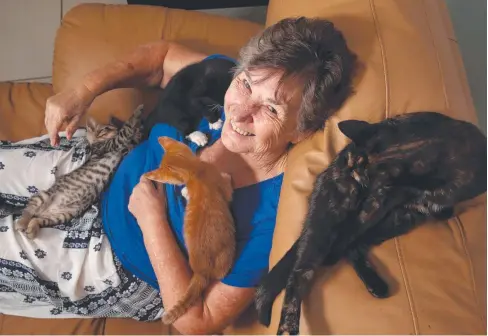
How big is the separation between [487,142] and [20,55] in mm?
1849

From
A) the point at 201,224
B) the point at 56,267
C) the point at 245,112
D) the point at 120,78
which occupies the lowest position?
the point at 56,267

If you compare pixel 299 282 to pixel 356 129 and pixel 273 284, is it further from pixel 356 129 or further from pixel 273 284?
pixel 356 129

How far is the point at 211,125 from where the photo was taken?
1.28m

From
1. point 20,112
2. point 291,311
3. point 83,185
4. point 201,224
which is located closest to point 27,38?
point 20,112

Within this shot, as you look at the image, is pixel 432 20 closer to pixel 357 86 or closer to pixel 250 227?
pixel 357 86

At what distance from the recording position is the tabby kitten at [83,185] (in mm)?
1234

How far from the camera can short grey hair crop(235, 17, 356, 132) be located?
39.5 inches

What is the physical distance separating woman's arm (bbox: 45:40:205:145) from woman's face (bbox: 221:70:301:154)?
39 cm

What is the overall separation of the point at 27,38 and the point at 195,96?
1.13 meters

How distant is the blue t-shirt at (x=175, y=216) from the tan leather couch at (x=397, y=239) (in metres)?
0.09

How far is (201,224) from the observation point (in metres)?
1.08

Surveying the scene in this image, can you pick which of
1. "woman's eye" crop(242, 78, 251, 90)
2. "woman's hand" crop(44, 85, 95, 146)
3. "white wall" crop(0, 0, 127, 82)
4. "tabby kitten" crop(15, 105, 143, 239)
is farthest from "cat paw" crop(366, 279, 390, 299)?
"white wall" crop(0, 0, 127, 82)

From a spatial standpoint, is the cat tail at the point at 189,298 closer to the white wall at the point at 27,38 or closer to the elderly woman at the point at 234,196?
the elderly woman at the point at 234,196

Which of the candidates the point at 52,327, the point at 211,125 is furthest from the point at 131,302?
the point at 211,125
